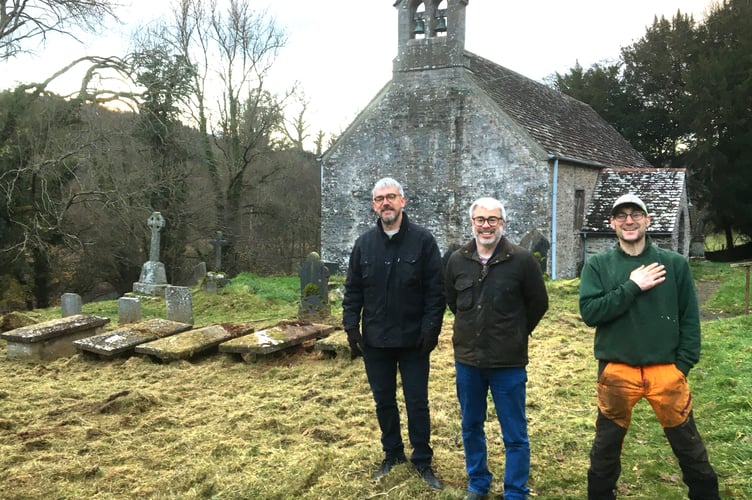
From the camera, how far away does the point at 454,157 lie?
18812mm

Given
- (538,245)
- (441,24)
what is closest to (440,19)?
(441,24)

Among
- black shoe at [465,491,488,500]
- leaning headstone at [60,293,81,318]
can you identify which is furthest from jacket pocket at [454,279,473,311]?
leaning headstone at [60,293,81,318]

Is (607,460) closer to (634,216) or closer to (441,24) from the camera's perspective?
(634,216)

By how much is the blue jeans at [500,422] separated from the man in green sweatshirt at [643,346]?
433 mm

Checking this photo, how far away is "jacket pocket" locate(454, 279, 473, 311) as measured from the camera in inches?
149

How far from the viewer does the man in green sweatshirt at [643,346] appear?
11.1ft

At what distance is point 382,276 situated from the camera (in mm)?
4199

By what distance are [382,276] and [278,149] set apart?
2563 centimetres

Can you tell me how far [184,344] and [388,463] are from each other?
455 cm

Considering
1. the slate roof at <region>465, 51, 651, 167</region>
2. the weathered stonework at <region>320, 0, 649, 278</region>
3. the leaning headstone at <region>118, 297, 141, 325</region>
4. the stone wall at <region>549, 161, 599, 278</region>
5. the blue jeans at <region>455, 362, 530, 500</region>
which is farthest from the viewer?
the slate roof at <region>465, 51, 651, 167</region>

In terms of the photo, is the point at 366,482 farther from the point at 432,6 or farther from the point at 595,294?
the point at 432,6

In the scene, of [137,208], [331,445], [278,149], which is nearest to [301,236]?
[278,149]

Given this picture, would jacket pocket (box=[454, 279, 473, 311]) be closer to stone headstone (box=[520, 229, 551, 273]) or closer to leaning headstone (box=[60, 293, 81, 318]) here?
leaning headstone (box=[60, 293, 81, 318])

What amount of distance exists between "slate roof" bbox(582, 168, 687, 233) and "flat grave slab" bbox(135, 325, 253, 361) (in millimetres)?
14702
